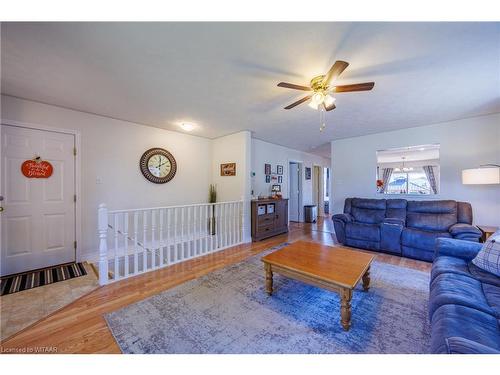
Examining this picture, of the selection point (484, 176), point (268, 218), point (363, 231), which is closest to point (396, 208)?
point (363, 231)

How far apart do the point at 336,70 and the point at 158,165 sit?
3613 mm

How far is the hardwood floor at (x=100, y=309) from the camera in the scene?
Result: 4.70ft

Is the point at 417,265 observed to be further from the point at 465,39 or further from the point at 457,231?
the point at 465,39

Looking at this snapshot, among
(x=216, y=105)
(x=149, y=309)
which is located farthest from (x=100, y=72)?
(x=149, y=309)

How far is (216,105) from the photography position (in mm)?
2816

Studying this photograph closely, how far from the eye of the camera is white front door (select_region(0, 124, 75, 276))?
8.21 feet

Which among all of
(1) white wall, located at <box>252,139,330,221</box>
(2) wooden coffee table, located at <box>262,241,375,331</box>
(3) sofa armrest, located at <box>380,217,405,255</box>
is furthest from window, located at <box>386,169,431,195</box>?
(2) wooden coffee table, located at <box>262,241,375,331</box>

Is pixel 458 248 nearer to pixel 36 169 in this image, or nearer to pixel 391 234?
pixel 391 234

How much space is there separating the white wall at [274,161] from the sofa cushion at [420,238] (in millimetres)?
2975

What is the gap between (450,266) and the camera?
1.75 m

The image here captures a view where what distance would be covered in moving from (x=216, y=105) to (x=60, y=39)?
1.66 meters

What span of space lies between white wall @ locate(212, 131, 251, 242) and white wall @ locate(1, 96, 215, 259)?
706 mm

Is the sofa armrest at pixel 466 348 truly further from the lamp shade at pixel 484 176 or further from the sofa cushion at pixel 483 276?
the lamp shade at pixel 484 176

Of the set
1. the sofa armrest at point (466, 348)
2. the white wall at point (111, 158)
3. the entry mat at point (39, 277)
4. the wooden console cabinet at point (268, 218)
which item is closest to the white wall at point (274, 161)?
the wooden console cabinet at point (268, 218)
